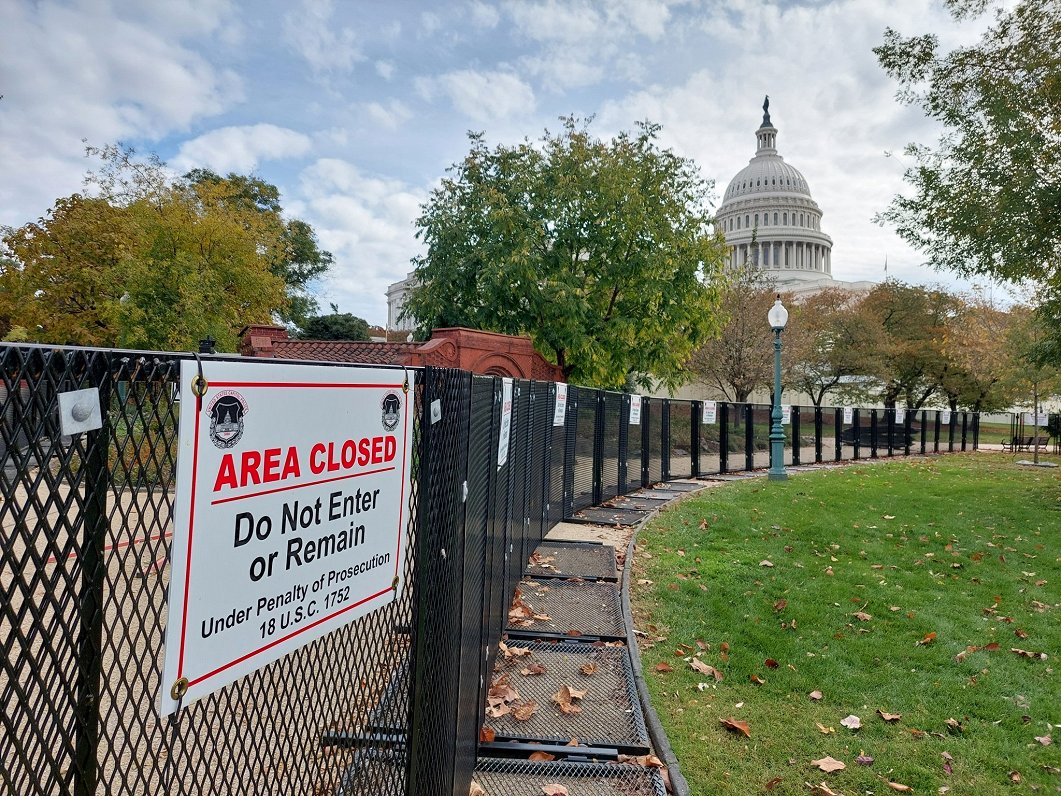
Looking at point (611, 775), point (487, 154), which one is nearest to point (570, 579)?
point (611, 775)

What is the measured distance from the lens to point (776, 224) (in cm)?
9025

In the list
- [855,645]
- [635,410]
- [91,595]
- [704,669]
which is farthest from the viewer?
[635,410]

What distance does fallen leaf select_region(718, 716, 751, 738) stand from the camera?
13.1ft

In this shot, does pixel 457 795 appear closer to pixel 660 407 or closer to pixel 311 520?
pixel 311 520

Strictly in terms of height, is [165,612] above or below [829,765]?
above

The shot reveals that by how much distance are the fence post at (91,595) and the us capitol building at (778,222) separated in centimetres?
8534

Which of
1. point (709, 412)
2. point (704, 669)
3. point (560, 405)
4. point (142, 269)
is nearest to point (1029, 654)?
point (704, 669)

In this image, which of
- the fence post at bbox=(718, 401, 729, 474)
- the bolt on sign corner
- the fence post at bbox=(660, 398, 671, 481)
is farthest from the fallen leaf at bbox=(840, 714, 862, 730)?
the fence post at bbox=(718, 401, 729, 474)

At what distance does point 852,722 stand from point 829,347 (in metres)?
41.2

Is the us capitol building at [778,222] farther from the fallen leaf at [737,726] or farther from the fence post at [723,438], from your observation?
the fallen leaf at [737,726]

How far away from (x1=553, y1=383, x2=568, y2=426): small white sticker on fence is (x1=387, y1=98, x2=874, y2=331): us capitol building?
74699mm

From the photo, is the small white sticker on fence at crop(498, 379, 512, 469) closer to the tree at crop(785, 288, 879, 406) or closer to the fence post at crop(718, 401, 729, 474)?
the fence post at crop(718, 401, 729, 474)

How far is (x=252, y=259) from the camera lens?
23.5 meters

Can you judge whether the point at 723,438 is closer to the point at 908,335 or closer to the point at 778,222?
the point at 908,335
